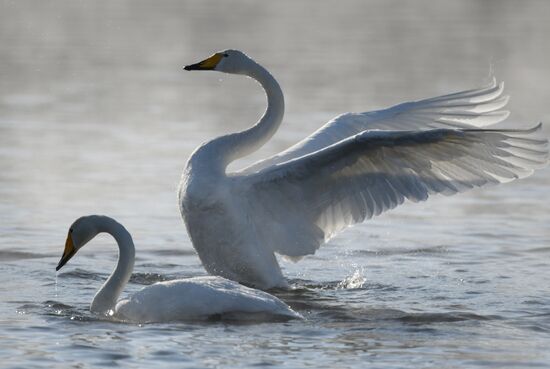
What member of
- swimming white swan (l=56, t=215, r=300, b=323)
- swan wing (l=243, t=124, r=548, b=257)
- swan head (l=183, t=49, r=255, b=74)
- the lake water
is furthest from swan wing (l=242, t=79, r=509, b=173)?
swimming white swan (l=56, t=215, r=300, b=323)

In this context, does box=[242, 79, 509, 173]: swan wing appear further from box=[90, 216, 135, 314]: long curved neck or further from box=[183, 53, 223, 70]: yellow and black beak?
box=[90, 216, 135, 314]: long curved neck

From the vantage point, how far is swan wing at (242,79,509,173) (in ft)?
39.8

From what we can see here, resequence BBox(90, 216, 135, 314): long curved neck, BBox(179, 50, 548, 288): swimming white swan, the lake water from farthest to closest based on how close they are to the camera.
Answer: BBox(179, 50, 548, 288): swimming white swan, BBox(90, 216, 135, 314): long curved neck, the lake water

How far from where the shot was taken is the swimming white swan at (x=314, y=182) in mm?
10898

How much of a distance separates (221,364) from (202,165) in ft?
9.63

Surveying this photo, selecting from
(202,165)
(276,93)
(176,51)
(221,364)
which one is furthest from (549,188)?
(176,51)

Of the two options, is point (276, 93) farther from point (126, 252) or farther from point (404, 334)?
point (404, 334)

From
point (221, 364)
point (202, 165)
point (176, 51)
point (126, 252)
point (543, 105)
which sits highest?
point (176, 51)

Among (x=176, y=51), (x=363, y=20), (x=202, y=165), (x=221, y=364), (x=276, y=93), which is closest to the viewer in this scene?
(x=221, y=364)

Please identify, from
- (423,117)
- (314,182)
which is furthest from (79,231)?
(423,117)

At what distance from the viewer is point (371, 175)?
1133 centimetres

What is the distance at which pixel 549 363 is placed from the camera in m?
8.81

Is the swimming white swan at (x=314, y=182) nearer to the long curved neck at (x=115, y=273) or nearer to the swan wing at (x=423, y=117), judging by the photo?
the swan wing at (x=423, y=117)

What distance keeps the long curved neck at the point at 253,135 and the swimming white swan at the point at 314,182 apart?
0.4 inches
